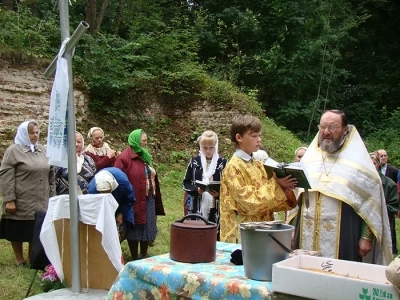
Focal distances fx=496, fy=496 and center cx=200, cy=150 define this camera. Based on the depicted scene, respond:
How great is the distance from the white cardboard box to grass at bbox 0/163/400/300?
324cm

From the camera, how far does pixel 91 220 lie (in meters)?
4.18

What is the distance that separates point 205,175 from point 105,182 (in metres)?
1.37

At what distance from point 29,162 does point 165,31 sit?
37.7 ft

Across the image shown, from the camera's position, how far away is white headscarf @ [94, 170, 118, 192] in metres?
4.91

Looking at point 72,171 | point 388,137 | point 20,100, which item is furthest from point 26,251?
point 388,137

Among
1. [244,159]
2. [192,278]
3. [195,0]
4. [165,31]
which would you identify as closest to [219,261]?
[192,278]

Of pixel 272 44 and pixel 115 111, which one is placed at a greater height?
pixel 272 44

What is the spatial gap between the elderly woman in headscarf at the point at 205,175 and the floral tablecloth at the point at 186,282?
3.11 metres

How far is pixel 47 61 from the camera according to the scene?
11.7 m

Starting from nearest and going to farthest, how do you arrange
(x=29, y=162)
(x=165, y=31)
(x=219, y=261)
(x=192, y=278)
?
(x=192, y=278), (x=219, y=261), (x=29, y=162), (x=165, y=31)

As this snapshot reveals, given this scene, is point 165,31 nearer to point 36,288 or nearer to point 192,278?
point 36,288

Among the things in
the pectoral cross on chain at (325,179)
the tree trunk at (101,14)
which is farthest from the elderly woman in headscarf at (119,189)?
the tree trunk at (101,14)

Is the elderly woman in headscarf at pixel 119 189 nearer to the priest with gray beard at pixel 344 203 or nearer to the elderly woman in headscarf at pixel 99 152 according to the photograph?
the elderly woman in headscarf at pixel 99 152

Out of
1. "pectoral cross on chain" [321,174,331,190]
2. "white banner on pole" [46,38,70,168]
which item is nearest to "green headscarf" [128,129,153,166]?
"white banner on pole" [46,38,70,168]
